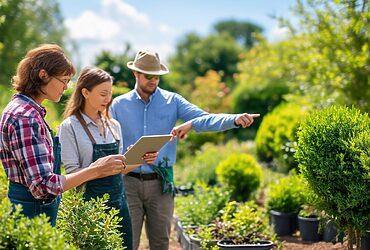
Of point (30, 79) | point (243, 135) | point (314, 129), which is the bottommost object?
point (243, 135)

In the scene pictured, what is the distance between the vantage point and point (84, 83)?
161 inches

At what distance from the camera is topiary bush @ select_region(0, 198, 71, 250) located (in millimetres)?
2576

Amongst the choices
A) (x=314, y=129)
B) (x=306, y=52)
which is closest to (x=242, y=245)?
(x=314, y=129)

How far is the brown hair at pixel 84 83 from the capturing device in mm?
4059

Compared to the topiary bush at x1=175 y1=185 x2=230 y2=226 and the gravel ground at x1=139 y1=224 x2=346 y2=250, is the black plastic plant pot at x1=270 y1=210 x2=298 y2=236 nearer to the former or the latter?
the gravel ground at x1=139 y1=224 x2=346 y2=250

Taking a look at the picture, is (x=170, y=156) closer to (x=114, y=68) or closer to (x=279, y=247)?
(x=279, y=247)

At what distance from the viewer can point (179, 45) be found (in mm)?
53406

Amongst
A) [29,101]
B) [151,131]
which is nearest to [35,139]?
[29,101]

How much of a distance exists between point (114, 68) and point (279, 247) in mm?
7963

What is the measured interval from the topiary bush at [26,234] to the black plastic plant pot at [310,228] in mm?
3997

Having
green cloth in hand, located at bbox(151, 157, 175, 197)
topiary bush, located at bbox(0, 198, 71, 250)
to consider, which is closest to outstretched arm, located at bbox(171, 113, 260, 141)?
green cloth in hand, located at bbox(151, 157, 175, 197)

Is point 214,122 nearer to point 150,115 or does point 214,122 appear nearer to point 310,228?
point 150,115

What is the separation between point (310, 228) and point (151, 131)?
2.25m

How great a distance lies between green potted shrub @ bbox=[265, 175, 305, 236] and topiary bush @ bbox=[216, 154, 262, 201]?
1.41 m
